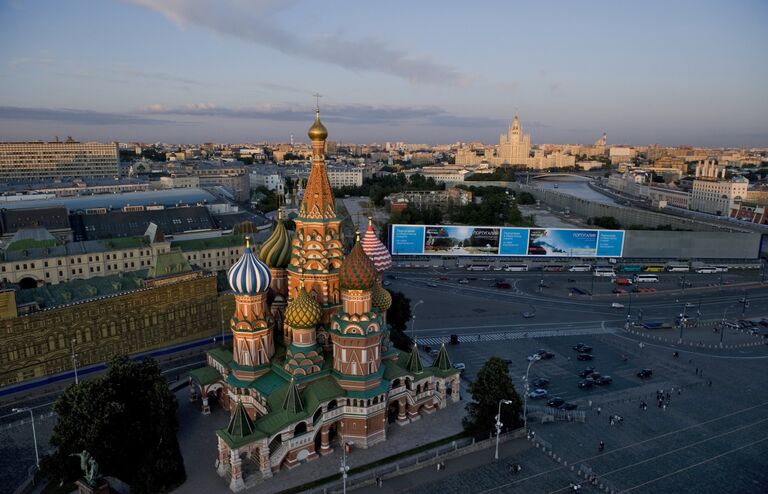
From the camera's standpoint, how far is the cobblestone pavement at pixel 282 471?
28.8 metres

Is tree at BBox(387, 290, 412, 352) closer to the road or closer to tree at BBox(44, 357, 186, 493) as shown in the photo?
the road

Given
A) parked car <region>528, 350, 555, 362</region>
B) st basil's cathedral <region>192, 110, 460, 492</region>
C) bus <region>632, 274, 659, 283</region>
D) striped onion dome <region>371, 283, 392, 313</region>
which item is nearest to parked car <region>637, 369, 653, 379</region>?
parked car <region>528, 350, 555, 362</region>

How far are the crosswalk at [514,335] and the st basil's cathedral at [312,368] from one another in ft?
47.5

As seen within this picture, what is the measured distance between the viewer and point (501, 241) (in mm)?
80812

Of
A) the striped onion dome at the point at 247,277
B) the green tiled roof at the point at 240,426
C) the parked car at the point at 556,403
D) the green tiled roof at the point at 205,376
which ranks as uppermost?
the striped onion dome at the point at 247,277

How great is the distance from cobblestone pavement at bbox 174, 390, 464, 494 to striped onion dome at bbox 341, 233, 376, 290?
1040 centimetres

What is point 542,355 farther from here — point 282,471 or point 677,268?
point 677,268

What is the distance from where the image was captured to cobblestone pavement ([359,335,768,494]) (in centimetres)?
2962

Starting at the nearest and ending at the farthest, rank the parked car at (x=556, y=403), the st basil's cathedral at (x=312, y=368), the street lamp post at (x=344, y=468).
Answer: the street lamp post at (x=344, y=468)
the st basil's cathedral at (x=312, y=368)
the parked car at (x=556, y=403)

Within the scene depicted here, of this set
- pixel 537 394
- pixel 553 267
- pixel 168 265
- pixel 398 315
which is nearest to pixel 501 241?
pixel 553 267

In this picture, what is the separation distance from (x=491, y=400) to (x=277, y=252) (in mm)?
18237

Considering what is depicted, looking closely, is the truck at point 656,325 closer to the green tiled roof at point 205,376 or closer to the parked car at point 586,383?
the parked car at point 586,383

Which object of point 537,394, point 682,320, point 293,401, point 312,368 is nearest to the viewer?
point 293,401

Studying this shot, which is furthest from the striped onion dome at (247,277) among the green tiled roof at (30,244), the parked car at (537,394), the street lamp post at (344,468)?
the green tiled roof at (30,244)
